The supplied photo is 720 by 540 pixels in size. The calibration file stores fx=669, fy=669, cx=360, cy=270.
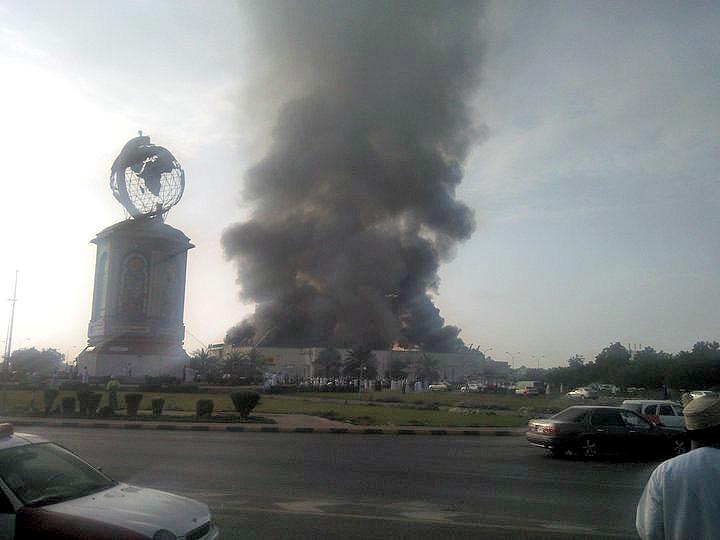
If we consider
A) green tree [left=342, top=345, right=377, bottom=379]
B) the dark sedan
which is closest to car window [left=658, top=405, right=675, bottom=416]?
the dark sedan

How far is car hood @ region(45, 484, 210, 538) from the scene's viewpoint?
4.34m

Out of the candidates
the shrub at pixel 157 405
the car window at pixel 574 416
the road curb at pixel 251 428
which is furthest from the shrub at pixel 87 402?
the car window at pixel 574 416

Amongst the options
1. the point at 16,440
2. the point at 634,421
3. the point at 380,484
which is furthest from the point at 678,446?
the point at 16,440

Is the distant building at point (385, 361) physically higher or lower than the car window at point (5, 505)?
higher

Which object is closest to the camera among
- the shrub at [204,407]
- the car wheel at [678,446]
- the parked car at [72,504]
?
the parked car at [72,504]

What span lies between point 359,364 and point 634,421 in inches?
2619

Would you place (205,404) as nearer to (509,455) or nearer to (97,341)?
(509,455)

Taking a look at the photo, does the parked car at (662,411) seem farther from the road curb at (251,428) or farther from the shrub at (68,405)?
the shrub at (68,405)

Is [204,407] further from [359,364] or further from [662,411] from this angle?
[359,364]

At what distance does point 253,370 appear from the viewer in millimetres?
71188

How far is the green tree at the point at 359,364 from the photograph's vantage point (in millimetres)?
81750

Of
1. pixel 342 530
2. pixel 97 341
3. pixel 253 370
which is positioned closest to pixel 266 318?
pixel 253 370

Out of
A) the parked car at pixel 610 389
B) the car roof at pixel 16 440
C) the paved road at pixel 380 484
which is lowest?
the paved road at pixel 380 484

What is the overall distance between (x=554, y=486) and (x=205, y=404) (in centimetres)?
1480
